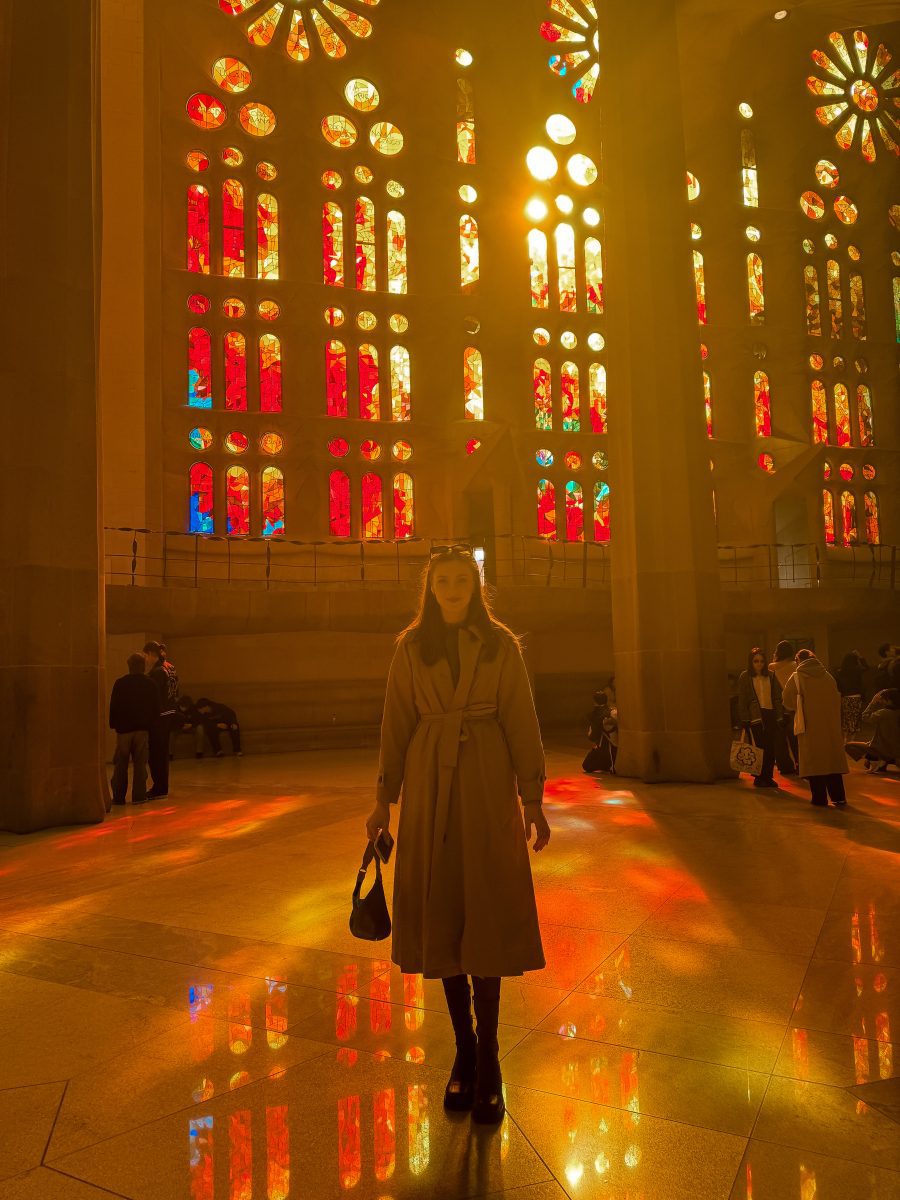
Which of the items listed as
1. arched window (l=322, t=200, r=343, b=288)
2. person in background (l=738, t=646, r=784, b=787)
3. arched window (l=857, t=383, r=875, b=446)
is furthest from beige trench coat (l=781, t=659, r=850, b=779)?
arched window (l=857, t=383, r=875, b=446)

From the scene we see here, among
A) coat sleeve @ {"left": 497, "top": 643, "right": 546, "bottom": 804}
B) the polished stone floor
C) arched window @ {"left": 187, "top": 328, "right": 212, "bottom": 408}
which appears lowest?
the polished stone floor

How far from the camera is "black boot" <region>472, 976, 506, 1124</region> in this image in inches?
96.5

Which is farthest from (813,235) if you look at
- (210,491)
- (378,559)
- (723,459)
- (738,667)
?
(210,491)

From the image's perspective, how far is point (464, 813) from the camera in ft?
8.41

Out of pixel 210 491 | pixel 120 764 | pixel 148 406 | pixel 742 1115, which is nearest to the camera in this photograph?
pixel 742 1115

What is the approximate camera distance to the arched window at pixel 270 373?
2016 cm

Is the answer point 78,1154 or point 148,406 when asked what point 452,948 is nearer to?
point 78,1154

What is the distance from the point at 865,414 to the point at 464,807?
26506 mm

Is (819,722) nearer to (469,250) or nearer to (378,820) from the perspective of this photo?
(378,820)

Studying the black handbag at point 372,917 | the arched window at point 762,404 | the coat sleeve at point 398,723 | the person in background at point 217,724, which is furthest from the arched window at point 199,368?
the black handbag at point 372,917

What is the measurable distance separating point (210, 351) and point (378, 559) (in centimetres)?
597

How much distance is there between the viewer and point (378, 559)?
20.0 meters

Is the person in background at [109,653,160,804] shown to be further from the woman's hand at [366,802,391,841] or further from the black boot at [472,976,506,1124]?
the black boot at [472,976,506,1124]

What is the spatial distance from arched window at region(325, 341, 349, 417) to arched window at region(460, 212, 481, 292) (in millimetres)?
3739
